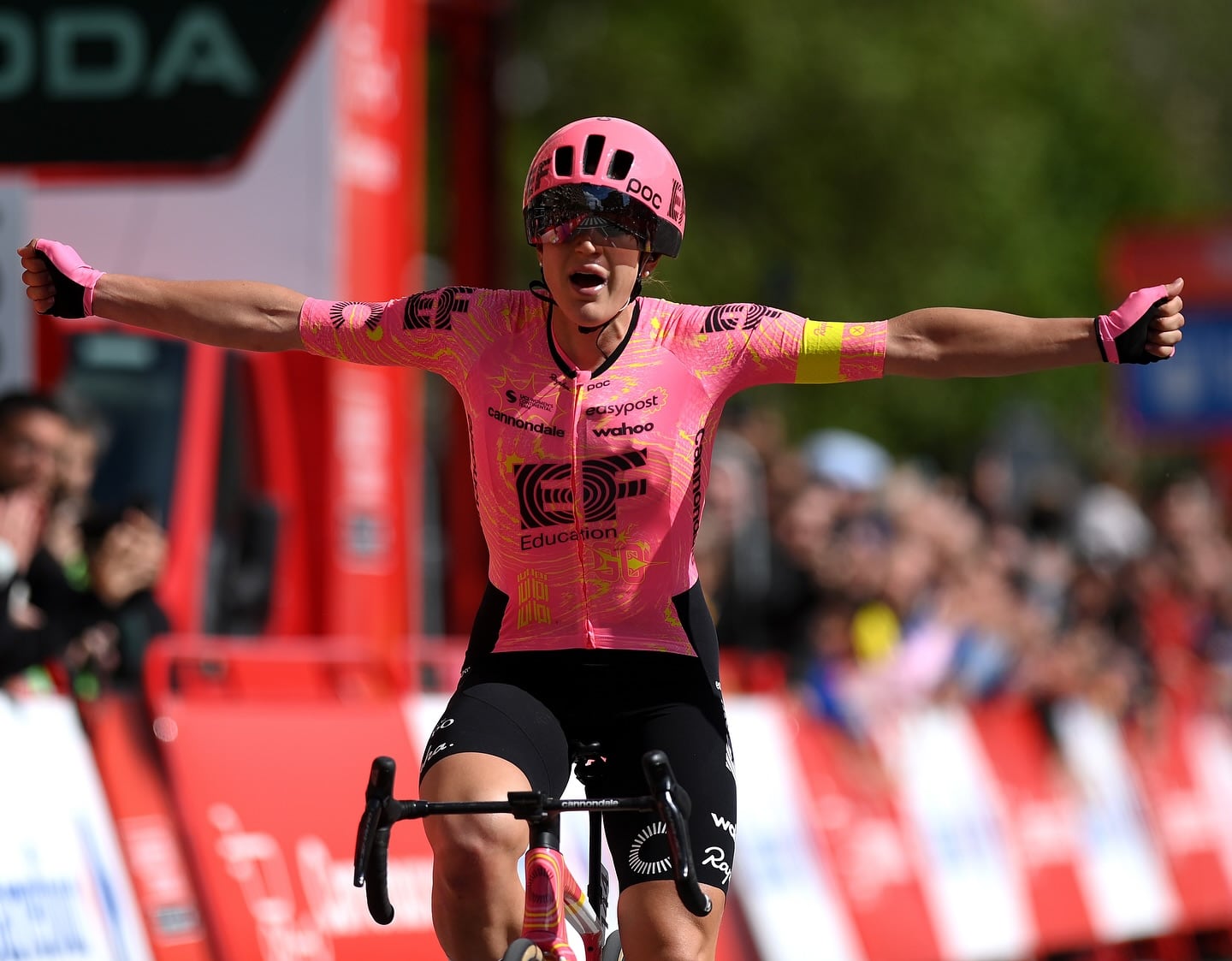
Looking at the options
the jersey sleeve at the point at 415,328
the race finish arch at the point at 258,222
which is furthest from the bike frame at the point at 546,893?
the race finish arch at the point at 258,222

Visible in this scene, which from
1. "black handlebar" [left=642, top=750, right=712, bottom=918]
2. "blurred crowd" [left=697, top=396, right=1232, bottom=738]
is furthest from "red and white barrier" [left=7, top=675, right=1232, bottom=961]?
"black handlebar" [left=642, top=750, right=712, bottom=918]

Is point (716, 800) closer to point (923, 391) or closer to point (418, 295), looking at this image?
point (418, 295)

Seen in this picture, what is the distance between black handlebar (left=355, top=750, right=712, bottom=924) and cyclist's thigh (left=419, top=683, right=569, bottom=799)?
0.62ft

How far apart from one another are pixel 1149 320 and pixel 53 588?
162 inches

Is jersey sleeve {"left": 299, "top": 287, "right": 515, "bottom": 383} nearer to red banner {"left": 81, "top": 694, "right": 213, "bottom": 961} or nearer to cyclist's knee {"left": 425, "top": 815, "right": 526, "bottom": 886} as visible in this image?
cyclist's knee {"left": 425, "top": 815, "right": 526, "bottom": 886}

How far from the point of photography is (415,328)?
5.77 m

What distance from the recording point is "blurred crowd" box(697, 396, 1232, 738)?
1209 centimetres

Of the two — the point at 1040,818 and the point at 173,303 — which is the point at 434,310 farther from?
the point at 1040,818

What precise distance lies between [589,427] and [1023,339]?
1.06m

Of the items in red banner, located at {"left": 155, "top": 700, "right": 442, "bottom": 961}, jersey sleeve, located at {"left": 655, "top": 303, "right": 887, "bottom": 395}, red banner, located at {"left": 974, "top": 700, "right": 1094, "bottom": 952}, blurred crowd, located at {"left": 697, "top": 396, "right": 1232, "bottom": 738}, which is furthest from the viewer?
red banner, located at {"left": 974, "top": 700, "right": 1094, "bottom": 952}

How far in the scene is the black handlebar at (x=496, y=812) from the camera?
504 cm

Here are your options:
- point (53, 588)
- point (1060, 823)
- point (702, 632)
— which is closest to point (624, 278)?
point (702, 632)

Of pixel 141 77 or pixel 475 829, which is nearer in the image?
pixel 475 829

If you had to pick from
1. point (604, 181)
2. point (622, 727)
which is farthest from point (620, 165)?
point (622, 727)
